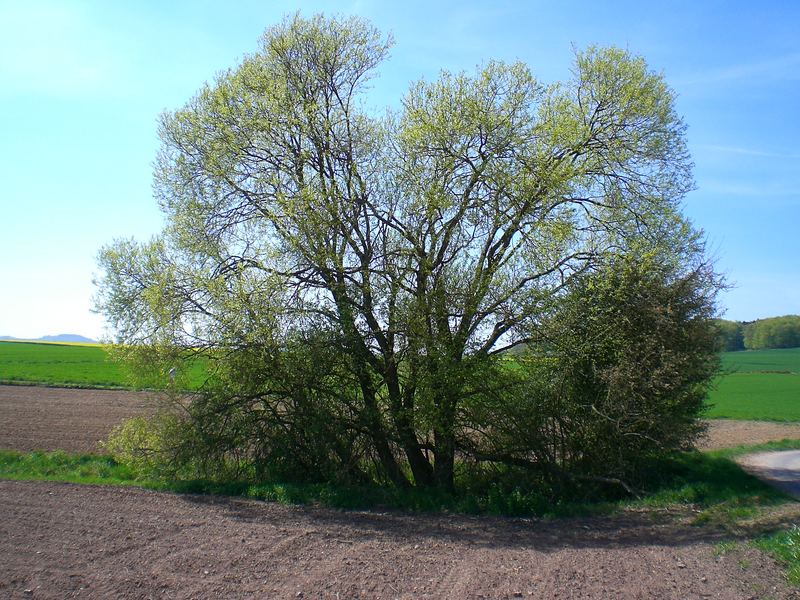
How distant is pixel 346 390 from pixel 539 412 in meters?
4.57

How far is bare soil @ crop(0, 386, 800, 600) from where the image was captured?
7.39 metres

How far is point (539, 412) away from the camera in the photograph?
1420 cm

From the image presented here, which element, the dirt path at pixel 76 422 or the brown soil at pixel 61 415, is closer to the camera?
the brown soil at pixel 61 415

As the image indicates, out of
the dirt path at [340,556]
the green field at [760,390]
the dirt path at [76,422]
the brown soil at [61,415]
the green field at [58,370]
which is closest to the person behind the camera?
the dirt path at [340,556]

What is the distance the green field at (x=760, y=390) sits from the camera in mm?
35594

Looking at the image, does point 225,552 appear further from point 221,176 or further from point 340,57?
point 340,57

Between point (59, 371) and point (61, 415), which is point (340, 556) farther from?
point (59, 371)

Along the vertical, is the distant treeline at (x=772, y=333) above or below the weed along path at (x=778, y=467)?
above

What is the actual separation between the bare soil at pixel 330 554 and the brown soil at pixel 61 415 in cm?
506

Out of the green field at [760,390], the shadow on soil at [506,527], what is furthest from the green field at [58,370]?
the green field at [760,390]

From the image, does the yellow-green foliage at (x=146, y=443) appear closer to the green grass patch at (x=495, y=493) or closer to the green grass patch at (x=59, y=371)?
the green grass patch at (x=495, y=493)

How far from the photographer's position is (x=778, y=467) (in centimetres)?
1792

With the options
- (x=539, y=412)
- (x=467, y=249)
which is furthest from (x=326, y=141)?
(x=539, y=412)

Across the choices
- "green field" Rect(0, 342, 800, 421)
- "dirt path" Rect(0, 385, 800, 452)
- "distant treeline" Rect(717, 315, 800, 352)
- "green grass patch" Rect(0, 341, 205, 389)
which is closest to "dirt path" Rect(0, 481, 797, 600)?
"dirt path" Rect(0, 385, 800, 452)
